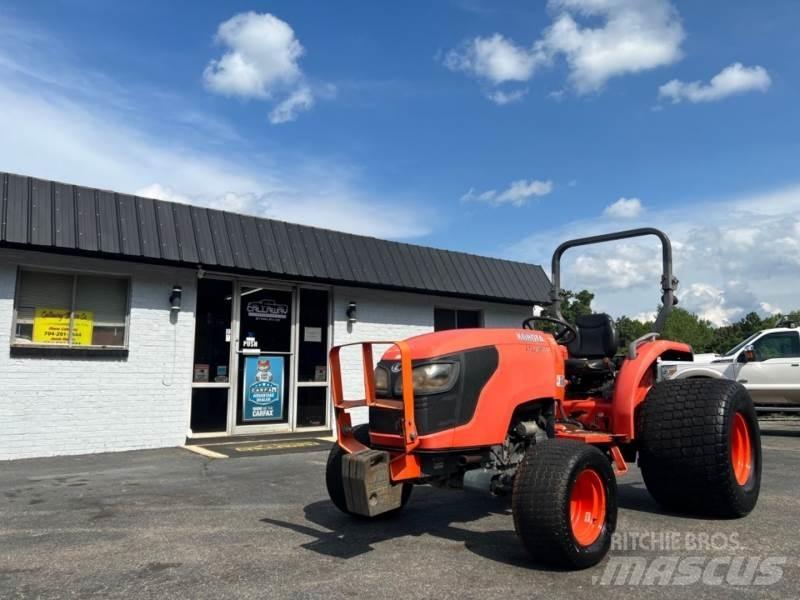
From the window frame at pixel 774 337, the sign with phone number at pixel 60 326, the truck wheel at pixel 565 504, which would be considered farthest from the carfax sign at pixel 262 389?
the window frame at pixel 774 337

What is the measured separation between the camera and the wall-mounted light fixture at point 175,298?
369 inches

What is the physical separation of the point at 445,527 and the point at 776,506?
297 cm

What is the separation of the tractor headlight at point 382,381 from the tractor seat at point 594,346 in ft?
5.72

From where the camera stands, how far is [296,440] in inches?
393

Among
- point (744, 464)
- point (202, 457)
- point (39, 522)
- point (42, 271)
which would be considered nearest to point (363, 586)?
point (39, 522)

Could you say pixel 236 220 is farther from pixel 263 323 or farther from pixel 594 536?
pixel 594 536

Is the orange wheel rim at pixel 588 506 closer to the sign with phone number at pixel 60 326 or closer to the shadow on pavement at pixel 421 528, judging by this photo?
the shadow on pavement at pixel 421 528

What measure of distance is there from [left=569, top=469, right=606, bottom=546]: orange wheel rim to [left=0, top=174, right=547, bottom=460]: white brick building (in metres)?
6.80

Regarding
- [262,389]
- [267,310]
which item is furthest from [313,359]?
[267,310]

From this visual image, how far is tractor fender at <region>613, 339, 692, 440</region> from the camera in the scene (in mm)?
5012

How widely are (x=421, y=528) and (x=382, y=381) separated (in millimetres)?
1255

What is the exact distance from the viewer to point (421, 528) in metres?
4.84

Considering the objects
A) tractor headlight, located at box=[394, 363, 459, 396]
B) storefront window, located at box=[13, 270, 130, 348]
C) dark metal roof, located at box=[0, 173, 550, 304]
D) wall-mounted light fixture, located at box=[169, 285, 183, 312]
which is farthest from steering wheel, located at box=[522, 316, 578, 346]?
storefront window, located at box=[13, 270, 130, 348]

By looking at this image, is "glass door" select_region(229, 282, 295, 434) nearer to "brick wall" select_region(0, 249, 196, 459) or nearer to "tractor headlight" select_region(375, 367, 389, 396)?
"brick wall" select_region(0, 249, 196, 459)
